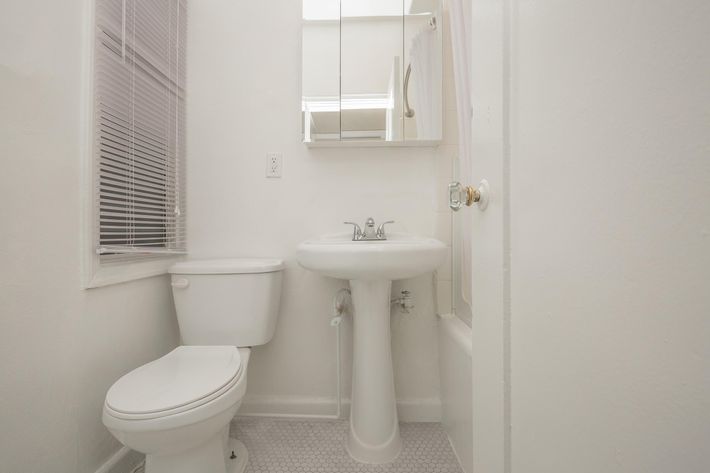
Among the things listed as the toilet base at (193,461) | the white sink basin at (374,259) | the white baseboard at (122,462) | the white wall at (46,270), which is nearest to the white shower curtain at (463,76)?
the white sink basin at (374,259)

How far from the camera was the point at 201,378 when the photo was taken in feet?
2.78

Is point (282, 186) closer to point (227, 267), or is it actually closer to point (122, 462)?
point (227, 267)

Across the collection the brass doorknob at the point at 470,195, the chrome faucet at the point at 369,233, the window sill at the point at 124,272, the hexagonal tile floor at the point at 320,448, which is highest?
the brass doorknob at the point at 470,195

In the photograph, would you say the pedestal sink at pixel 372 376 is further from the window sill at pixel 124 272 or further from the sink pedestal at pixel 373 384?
the window sill at pixel 124 272

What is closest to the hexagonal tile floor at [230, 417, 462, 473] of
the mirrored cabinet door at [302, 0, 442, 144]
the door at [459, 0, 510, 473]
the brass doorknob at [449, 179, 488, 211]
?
the door at [459, 0, 510, 473]

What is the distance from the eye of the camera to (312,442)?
1.19m

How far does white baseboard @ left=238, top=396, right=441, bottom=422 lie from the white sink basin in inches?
29.3

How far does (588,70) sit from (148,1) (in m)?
1.54

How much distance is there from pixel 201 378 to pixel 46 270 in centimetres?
50

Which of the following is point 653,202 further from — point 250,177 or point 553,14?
point 250,177

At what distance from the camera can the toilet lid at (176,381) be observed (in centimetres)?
73

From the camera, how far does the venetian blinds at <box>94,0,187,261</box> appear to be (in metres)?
0.97

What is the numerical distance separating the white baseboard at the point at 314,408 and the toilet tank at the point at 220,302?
385mm

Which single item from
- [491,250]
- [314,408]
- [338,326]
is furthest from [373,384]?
[491,250]
